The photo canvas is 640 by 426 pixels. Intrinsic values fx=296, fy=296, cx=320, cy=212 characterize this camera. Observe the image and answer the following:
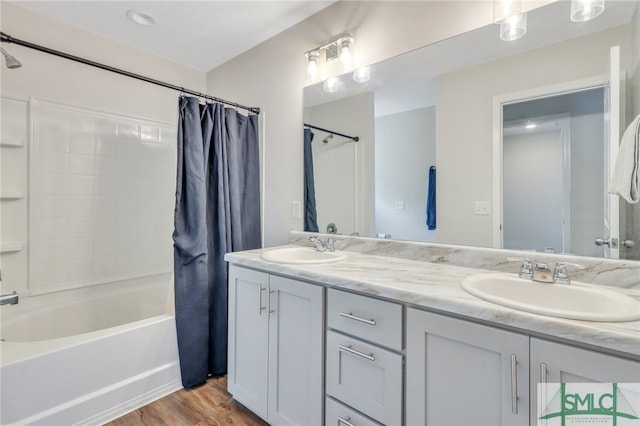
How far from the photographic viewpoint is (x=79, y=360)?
151cm

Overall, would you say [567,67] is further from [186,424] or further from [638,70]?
[186,424]

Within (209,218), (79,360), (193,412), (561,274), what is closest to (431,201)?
(561,274)

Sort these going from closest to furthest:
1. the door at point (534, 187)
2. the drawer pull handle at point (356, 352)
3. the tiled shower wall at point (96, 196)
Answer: the drawer pull handle at point (356, 352), the door at point (534, 187), the tiled shower wall at point (96, 196)

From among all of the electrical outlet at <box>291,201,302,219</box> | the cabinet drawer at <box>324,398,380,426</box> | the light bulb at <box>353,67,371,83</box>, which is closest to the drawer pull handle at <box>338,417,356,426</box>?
the cabinet drawer at <box>324,398,380,426</box>

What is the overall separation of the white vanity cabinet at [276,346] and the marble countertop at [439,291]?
0.09m

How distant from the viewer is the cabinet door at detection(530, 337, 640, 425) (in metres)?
0.70

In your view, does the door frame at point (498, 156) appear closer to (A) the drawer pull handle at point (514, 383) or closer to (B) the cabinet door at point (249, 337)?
(A) the drawer pull handle at point (514, 383)

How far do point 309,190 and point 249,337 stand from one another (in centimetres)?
107

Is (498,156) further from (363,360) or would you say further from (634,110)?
(363,360)

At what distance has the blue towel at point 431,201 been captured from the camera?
156 cm

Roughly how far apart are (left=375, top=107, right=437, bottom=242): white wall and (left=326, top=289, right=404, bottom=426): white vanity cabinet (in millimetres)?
638

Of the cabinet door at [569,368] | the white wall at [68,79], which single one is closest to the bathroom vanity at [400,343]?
the cabinet door at [569,368]

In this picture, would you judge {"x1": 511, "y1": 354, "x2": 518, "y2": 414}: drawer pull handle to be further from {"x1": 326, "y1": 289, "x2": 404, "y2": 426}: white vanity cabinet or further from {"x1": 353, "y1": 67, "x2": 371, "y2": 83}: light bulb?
{"x1": 353, "y1": 67, "x2": 371, "y2": 83}: light bulb

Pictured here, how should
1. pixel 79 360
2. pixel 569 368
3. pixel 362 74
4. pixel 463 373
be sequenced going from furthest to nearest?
pixel 362 74, pixel 79 360, pixel 463 373, pixel 569 368
